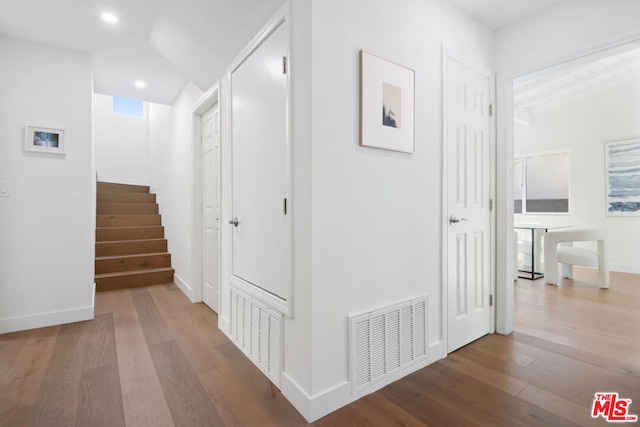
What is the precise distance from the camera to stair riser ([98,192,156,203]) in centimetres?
537

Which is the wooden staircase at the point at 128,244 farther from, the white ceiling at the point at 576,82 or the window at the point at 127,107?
the white ceiling at the point at 576,82

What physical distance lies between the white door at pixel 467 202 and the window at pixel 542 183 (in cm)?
426

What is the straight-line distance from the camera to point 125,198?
5.61 meters

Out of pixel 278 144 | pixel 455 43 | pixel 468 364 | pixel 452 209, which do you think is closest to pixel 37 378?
pixel 278 144

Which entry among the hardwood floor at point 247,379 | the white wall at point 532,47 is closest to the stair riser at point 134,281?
the hardwood floor at point 247,379

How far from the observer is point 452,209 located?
2258 millimetres

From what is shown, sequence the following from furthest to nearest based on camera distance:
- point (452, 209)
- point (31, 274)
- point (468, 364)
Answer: point (31, 274) → point (452, 209) → point (468, 364)

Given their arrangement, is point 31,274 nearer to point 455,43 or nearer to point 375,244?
point 375,244

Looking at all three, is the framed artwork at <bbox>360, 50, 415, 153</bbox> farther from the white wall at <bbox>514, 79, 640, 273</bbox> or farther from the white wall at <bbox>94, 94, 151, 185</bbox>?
the white wall at <bbox>94, 94, 151, 185</bbox>

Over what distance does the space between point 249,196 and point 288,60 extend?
0.94 meters

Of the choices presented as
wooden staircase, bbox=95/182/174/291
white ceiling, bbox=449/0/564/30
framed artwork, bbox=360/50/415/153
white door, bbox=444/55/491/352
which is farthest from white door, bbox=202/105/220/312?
white ceiling, bbox=449/0/564/30

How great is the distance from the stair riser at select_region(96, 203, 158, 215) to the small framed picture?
2.46 m

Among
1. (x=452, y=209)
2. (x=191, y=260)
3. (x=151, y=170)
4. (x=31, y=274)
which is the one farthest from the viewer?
(x=151, y=170)

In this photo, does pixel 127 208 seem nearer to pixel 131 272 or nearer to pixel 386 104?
pixel 131 272
